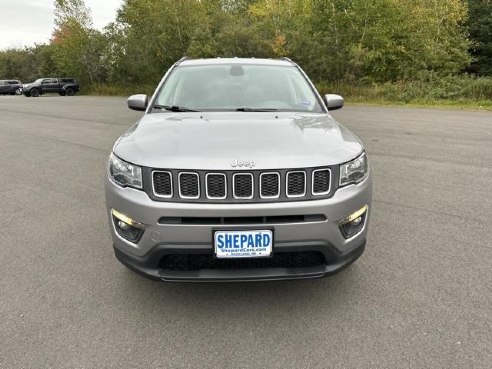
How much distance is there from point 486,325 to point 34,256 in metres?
3.60

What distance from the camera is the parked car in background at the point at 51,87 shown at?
1467 inches

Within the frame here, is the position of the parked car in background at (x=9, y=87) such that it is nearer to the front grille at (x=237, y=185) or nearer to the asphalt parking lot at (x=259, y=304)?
the asphalt parking lot at (x=259, y=304)

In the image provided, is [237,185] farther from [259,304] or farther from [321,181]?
[259,304]

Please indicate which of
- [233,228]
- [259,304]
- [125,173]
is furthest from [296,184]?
[125,173]

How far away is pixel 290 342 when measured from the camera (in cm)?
241

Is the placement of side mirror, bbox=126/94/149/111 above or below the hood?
above

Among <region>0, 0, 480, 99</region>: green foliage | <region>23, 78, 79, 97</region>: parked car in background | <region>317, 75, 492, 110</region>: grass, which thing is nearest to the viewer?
<region>317, 75, 492, 110</region>: grass

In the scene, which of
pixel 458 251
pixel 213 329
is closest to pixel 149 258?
pixel 213 329

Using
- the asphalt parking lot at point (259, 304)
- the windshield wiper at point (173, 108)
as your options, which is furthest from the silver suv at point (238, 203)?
the windshield wiper at point (173, 108)

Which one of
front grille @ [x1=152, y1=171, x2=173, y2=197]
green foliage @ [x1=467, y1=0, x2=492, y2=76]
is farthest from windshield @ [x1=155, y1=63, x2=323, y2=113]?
green foliage @ [x1=467, y1=0, x2=492, y2=76]

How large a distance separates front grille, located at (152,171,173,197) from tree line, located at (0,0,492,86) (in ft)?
69.5

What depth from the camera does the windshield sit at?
3.66 m

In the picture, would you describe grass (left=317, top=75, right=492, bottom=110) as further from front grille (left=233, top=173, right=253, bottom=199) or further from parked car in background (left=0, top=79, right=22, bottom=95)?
parked car in background (left=0, top=79, right=22, bottom=95)

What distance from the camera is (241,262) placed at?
2453mm
